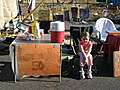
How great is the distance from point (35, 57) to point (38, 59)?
78mm

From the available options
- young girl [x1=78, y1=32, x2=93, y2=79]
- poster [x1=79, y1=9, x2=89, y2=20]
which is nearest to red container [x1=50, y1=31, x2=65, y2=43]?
young girl [x1=78, y1=32, x2=93, y2=79]

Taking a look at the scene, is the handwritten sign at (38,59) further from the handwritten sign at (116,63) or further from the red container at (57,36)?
the handwritten sign at (116,63)

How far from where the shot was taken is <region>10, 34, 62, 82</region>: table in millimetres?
3604

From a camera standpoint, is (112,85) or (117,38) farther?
(117,38)

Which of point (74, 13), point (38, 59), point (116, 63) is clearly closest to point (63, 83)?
point (38, 59)

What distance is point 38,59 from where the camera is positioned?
12.1 feet

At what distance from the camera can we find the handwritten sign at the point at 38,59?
3.61m

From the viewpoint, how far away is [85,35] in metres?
3.97

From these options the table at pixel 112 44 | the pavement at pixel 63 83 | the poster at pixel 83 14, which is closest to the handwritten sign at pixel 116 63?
the pavement at pixel 63 83

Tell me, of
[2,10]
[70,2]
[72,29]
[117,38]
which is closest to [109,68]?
[117,38]

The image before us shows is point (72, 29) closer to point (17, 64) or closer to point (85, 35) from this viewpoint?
point (85, 35)

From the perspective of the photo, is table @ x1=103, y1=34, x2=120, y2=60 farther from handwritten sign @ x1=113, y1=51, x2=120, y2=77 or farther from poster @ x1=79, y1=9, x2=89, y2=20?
poster @ x1=79, y1=9, x2=89, y2=20

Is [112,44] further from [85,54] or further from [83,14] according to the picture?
[83,14]

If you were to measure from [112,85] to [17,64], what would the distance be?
6.89 ft
